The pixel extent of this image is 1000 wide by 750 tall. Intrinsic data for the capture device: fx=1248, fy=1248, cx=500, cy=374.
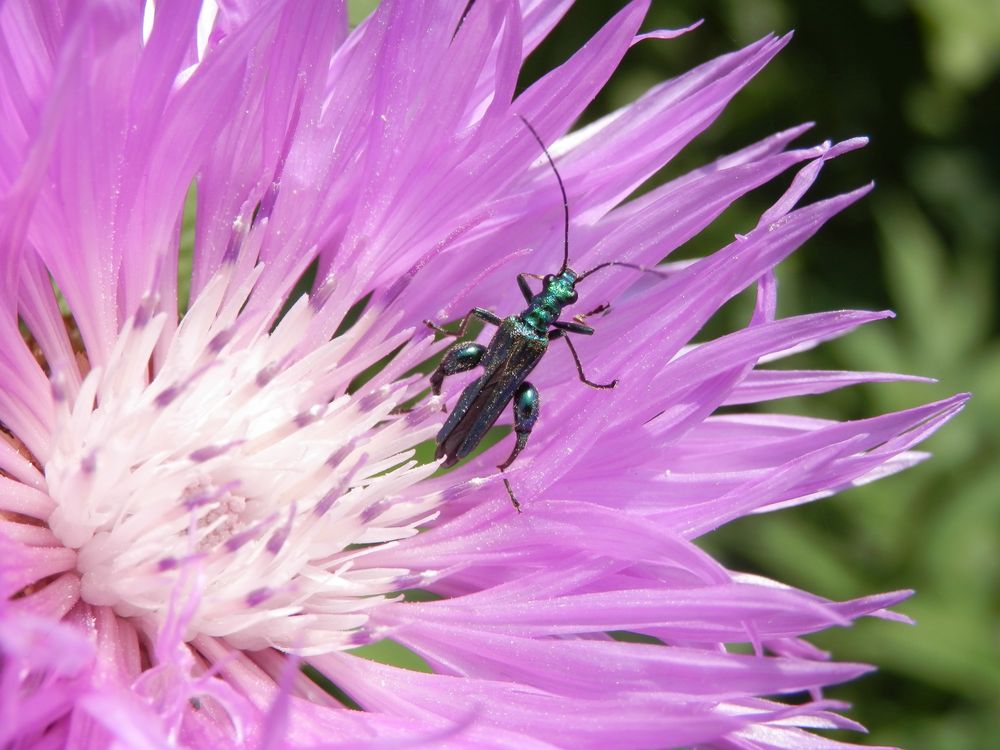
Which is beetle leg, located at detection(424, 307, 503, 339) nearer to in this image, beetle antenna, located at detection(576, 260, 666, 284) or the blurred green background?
beetle antenna, located at detection(576, 260, 666, 284)

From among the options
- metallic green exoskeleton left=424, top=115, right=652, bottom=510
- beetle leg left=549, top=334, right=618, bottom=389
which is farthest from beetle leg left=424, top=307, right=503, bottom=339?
beetle leg left=549, top=334, right=618, bottom=389

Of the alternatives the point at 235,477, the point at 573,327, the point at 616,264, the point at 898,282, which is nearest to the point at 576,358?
the point at 573,327

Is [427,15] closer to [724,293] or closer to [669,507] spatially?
[724,293]

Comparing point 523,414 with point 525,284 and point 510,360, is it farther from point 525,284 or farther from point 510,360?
point 525,284

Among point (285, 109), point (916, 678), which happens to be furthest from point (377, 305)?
point (916, 678)

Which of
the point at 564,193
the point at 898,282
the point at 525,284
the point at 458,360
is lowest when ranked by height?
the point at 898,282

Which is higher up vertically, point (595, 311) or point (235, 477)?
point (595, 311)
